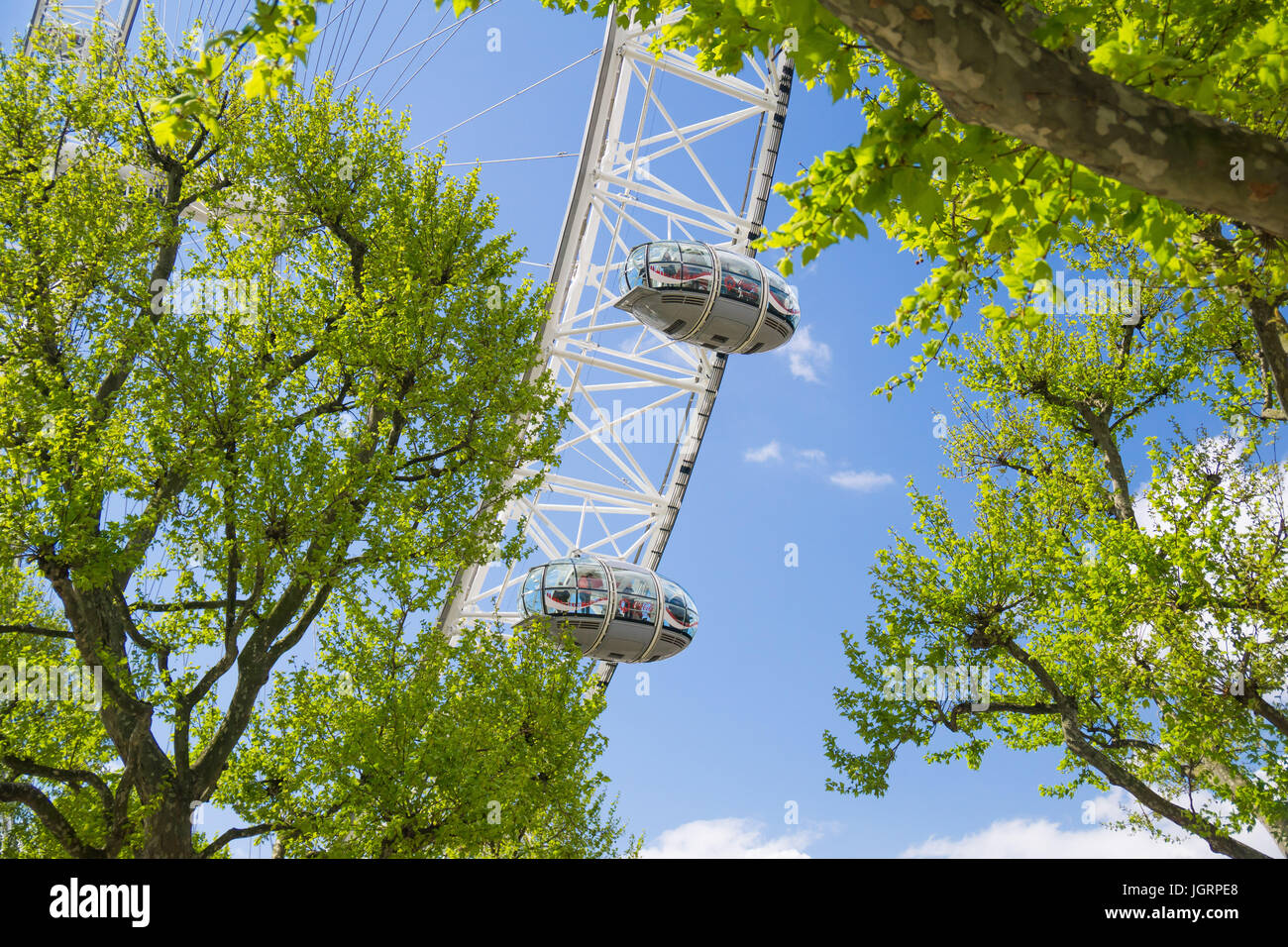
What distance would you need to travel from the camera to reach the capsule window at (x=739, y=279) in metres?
20.8

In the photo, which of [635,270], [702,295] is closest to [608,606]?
[702,295]

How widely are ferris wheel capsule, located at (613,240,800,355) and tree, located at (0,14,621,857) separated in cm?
641

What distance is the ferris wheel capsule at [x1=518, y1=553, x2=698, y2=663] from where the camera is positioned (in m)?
21.9

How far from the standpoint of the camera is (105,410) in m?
12.2

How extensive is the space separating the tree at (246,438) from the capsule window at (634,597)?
614cm

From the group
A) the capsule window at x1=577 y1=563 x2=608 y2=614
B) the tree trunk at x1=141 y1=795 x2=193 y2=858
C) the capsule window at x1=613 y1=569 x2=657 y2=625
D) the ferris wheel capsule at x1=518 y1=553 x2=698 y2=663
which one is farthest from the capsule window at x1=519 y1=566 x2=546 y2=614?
the tree trunk at x1=141 y1=795 x2=193 y2=858

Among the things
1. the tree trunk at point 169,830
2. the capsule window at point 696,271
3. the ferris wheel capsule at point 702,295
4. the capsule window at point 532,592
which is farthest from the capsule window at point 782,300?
the tree trunk at point 169,830

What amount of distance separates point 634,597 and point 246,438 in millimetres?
12719

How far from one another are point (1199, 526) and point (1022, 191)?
1112cm

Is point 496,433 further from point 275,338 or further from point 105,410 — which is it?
point 105,410

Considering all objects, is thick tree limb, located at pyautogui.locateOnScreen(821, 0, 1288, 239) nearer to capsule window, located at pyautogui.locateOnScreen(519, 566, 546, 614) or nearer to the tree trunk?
the tree trunk

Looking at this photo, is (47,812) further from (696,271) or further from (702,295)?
(696,271)

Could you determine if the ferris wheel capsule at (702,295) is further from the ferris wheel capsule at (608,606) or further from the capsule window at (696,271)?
the ferris wheel capsule at (608,606)
